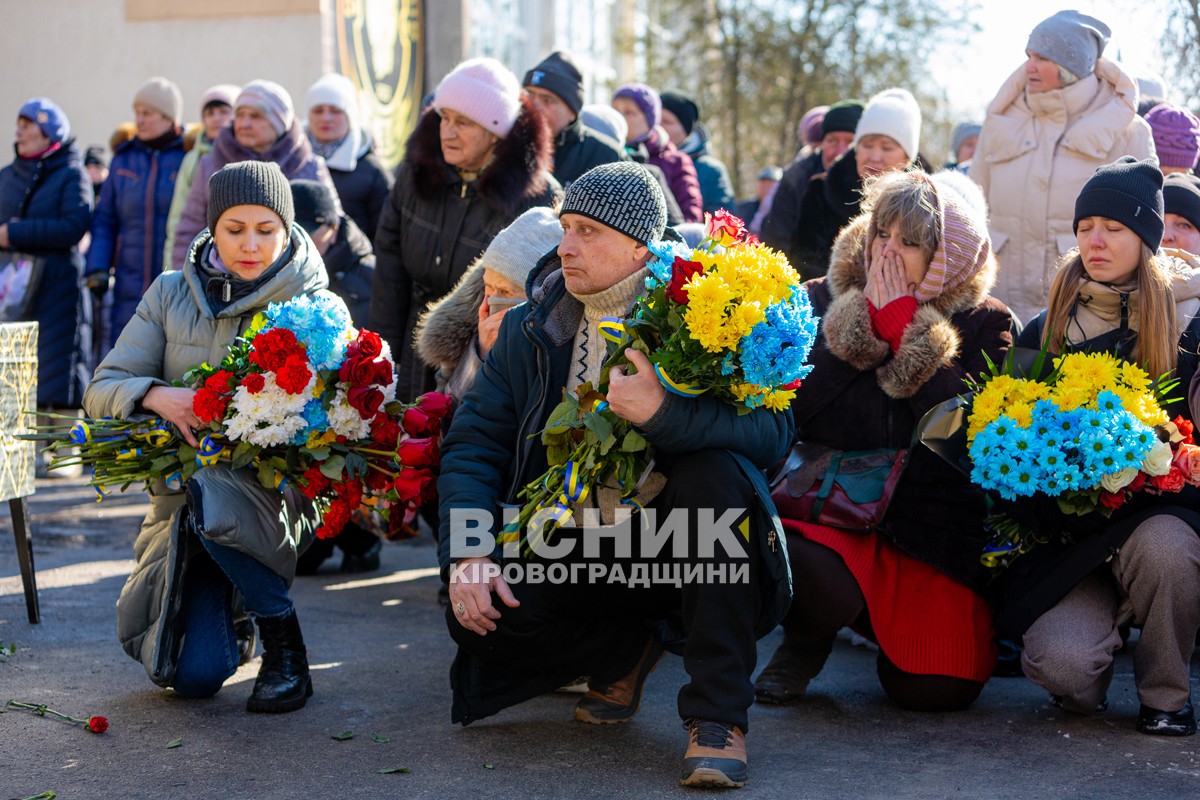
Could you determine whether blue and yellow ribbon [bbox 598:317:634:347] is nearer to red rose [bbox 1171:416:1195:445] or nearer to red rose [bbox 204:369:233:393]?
red rose [bbox 204:369:233:393]

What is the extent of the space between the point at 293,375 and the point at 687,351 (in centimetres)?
131

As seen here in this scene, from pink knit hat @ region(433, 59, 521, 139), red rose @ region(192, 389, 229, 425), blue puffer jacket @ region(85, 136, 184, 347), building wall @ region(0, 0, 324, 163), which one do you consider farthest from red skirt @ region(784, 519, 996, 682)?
building wall @ region(0, 0, 324, 163)

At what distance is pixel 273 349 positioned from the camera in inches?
166

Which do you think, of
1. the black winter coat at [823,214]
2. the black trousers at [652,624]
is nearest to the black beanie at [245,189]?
the black trousers at [652,624]

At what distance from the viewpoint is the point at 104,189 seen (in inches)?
344

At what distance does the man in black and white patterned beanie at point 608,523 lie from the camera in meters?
3.66

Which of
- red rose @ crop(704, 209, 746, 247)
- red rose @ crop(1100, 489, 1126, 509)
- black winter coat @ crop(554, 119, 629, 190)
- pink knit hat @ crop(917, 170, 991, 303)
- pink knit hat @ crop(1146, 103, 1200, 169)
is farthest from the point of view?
black winter coat @ crop(554, 119, 629, 190)

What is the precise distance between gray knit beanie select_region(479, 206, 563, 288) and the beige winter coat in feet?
8.00

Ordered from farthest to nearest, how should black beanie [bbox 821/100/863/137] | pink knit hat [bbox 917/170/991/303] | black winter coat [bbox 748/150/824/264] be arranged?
black beanie [bbox 821/100/863/137] → black winter coat [bbox 748/150/824/264] → pink knit hat [bbox 917/170/991/303]

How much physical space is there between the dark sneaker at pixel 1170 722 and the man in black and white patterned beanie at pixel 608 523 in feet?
4.06

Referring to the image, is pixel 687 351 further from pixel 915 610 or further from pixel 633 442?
pixel 915 610

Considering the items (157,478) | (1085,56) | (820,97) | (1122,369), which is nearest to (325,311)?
(157,478)

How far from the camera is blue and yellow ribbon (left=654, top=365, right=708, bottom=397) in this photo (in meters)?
3.62

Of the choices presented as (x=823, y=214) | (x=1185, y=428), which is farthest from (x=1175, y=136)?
(x=1185, y=428)
